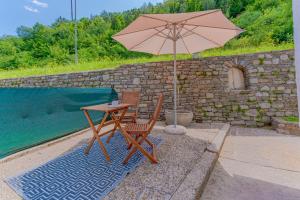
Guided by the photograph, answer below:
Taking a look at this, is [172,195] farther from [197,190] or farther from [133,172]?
[133,172]

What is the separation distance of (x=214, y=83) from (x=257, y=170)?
280 cm

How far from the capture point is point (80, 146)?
Answer: 126 inches

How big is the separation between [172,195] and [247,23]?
9.93m

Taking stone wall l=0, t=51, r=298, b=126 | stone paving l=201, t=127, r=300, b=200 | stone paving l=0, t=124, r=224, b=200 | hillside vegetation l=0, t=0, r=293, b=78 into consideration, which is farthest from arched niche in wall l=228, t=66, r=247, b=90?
hillside vegetation l=0, t=0, r=293, b=78

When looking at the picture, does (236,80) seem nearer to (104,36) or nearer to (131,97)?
(131,97)

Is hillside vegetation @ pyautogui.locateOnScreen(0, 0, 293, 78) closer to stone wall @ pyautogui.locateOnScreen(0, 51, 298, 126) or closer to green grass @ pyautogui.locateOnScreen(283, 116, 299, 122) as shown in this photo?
stone wall @ pyautogui.locateOnScreen(0, 51, 298, 126)

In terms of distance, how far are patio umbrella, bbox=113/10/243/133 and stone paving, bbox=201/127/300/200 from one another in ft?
3.97

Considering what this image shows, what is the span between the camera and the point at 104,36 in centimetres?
1282


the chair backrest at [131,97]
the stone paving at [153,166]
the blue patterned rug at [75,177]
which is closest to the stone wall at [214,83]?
the chair backrest at [131,97]

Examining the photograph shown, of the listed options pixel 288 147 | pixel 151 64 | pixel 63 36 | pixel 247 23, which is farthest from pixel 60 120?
pixel 63 36

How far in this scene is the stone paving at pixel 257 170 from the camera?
2031 mm

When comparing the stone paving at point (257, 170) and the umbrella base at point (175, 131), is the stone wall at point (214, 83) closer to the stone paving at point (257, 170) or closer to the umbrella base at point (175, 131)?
the stone paving at point (257, 170)

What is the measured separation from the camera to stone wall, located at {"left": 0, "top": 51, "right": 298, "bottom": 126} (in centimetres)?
456

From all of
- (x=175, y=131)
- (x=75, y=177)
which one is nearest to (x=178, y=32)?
(x=175, y=131)
